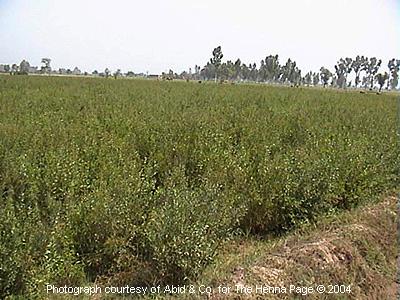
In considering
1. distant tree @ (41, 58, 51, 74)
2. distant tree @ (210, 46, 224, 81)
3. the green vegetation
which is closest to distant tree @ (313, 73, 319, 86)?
distant tree @ (210, 46, 224, 81)

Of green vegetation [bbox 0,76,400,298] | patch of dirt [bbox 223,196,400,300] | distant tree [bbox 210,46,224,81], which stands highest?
distant tree [bbox 210,46,224,81]

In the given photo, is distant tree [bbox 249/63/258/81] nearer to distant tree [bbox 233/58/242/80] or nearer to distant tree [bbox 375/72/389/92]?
distant tree [bbox 233/58/242/80]

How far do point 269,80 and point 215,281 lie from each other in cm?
9471

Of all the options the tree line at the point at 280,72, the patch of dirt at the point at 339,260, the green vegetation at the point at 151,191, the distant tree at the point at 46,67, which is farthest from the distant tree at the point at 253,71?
the patch of dirt at the point at 339,260

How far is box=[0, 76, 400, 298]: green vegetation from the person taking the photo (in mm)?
3859

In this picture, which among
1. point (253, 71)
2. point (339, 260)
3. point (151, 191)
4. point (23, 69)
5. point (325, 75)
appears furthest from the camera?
point (253, 71)

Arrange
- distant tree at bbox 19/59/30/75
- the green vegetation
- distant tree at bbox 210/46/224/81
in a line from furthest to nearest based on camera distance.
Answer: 1. distant tree at bbox 210/46/224/81
2. distant tree at bbox 19/59/30/75
3. the green vegetation

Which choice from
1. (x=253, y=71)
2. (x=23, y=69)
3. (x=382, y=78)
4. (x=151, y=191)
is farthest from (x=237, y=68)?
(x=151, y=191)

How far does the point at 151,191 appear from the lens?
16.1 ft

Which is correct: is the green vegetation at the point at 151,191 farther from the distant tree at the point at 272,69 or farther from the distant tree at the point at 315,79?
the distant tree at the point at 315,79

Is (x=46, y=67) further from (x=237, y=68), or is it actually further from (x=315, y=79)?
(x=315, y=79)

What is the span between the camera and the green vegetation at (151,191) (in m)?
3.86

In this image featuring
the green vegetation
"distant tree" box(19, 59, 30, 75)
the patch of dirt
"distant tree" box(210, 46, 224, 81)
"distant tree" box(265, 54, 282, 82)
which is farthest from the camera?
"distant tree" box(265, 54, 282, 82)

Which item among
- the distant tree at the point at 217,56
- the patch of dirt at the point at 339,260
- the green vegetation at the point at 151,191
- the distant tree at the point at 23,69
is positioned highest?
the distant tree at the point at 217,56
